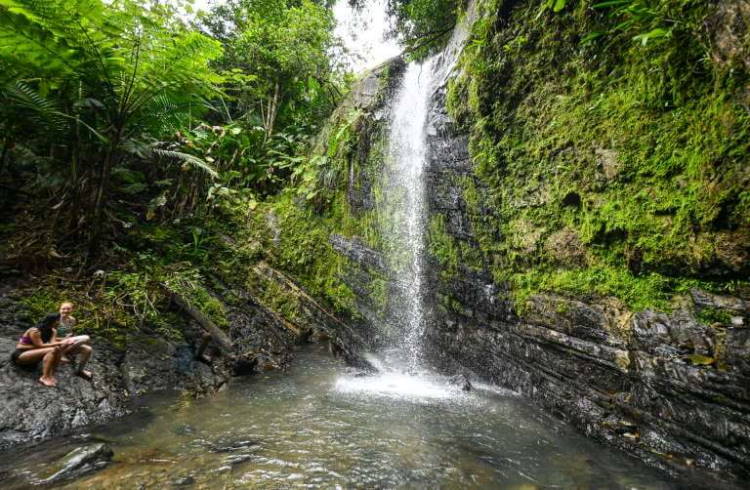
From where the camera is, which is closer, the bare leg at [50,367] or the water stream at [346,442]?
the water stream at [346,442]

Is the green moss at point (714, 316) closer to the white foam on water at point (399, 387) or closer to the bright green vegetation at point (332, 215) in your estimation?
the white foam on water at point (399, 387)

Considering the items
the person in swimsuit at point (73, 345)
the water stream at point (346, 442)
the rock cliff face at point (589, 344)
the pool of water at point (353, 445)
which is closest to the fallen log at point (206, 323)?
the water stream at point (346, 442)

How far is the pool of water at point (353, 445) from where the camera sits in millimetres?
2594

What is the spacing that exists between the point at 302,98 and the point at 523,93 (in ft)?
26.8

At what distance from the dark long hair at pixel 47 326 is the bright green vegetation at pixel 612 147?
536 cm

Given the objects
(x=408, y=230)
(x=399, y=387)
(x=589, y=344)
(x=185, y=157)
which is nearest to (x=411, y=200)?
(x=408, y=230)

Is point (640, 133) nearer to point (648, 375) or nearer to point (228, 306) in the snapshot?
point (648, 375)

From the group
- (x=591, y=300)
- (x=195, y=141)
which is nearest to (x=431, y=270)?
(x=591, y=300)

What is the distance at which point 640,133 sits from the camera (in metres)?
3.57

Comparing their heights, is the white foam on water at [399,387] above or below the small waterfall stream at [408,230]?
below

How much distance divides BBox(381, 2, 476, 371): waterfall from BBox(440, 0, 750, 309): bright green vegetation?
3.65 feet

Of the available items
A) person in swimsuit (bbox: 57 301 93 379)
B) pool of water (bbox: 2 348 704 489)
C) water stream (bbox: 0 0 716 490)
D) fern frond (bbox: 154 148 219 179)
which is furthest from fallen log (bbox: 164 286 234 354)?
fern frond (bbox: 154 148 219 179)

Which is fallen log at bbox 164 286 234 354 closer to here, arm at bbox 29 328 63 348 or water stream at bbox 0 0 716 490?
water stream at bbox 0 0 716 490

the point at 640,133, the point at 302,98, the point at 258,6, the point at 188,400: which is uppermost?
the point at 258,6
